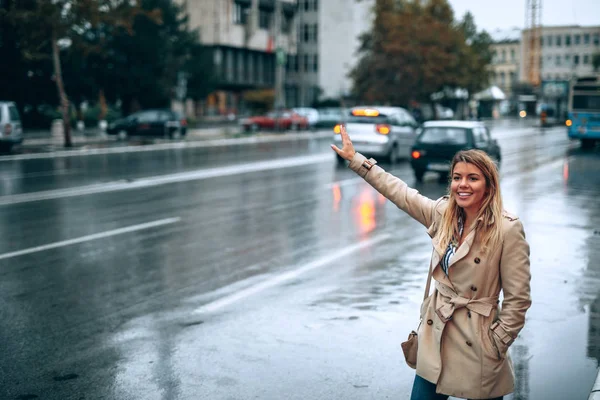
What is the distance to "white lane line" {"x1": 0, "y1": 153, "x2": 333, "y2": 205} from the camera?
16.6 meters

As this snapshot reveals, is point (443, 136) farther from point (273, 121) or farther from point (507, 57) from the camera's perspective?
point (507, 57)

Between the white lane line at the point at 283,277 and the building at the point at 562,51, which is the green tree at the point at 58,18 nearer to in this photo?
the white lane line at the point at 283,277

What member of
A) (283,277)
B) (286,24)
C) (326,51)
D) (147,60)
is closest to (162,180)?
(283,277)

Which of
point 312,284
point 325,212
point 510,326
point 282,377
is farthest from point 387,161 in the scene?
point 510,326

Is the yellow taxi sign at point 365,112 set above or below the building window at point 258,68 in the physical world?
below

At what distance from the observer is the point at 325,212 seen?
14.5 m

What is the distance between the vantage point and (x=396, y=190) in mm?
4070

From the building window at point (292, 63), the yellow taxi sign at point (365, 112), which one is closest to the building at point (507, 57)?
the building window at point (292, 63)

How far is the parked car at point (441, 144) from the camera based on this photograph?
20391 mm

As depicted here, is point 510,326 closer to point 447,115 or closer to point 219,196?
point 219,196

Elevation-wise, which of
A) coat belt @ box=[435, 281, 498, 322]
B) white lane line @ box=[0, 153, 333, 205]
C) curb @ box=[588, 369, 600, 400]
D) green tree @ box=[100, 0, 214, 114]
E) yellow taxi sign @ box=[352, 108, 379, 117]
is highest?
green tree @ box=[100, 0, 214, 114]

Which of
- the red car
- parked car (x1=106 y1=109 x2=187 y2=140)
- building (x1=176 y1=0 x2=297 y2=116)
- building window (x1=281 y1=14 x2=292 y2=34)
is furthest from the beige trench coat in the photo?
building window (x1=281 y1=14 x2=292 y2=34)

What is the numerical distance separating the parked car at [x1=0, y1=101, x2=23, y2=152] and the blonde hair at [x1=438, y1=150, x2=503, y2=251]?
29.9m

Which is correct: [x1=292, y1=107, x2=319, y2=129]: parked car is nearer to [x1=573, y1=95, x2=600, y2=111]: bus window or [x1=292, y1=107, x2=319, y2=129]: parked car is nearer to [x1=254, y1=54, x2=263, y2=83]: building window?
A: [x1=254, y1=54, x2=263, y2=83]: building window
